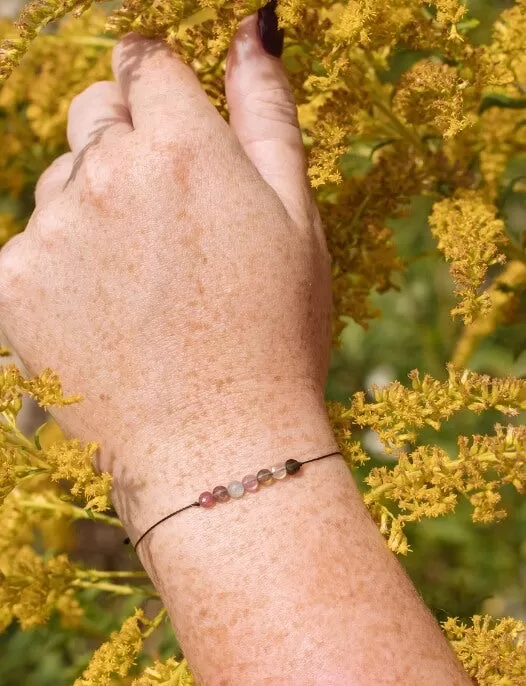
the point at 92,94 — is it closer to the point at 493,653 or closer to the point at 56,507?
the point at 56,507

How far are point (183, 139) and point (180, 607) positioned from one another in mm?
852

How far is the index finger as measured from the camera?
1.53m

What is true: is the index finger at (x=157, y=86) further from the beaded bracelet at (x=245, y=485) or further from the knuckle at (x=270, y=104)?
the beaded bracelet at (x=245, y=485)

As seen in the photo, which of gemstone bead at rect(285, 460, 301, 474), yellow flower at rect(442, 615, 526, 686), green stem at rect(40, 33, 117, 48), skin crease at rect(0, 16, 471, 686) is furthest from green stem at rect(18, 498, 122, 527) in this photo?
green stem at rect(40, 33, 117, 48)

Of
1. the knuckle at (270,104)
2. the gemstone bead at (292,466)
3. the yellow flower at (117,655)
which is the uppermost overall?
the knuckle at (270,104)

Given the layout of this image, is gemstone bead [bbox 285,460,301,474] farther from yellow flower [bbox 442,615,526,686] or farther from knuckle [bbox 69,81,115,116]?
knuckle [bbox 69,81,115,116]

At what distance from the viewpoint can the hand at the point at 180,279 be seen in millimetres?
1435

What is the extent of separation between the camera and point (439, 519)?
2.59m

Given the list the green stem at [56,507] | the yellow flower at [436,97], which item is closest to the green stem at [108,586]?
the green stem at [56,507]

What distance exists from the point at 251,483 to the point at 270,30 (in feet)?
2.93

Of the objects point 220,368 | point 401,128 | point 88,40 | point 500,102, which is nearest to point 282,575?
point 220,368

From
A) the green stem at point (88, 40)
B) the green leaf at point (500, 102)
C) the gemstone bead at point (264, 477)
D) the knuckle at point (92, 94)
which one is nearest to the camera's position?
the gemstone bead at point (264, 477)

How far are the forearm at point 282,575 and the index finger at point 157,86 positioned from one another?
0.60m

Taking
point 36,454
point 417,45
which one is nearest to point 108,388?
point 36,454
